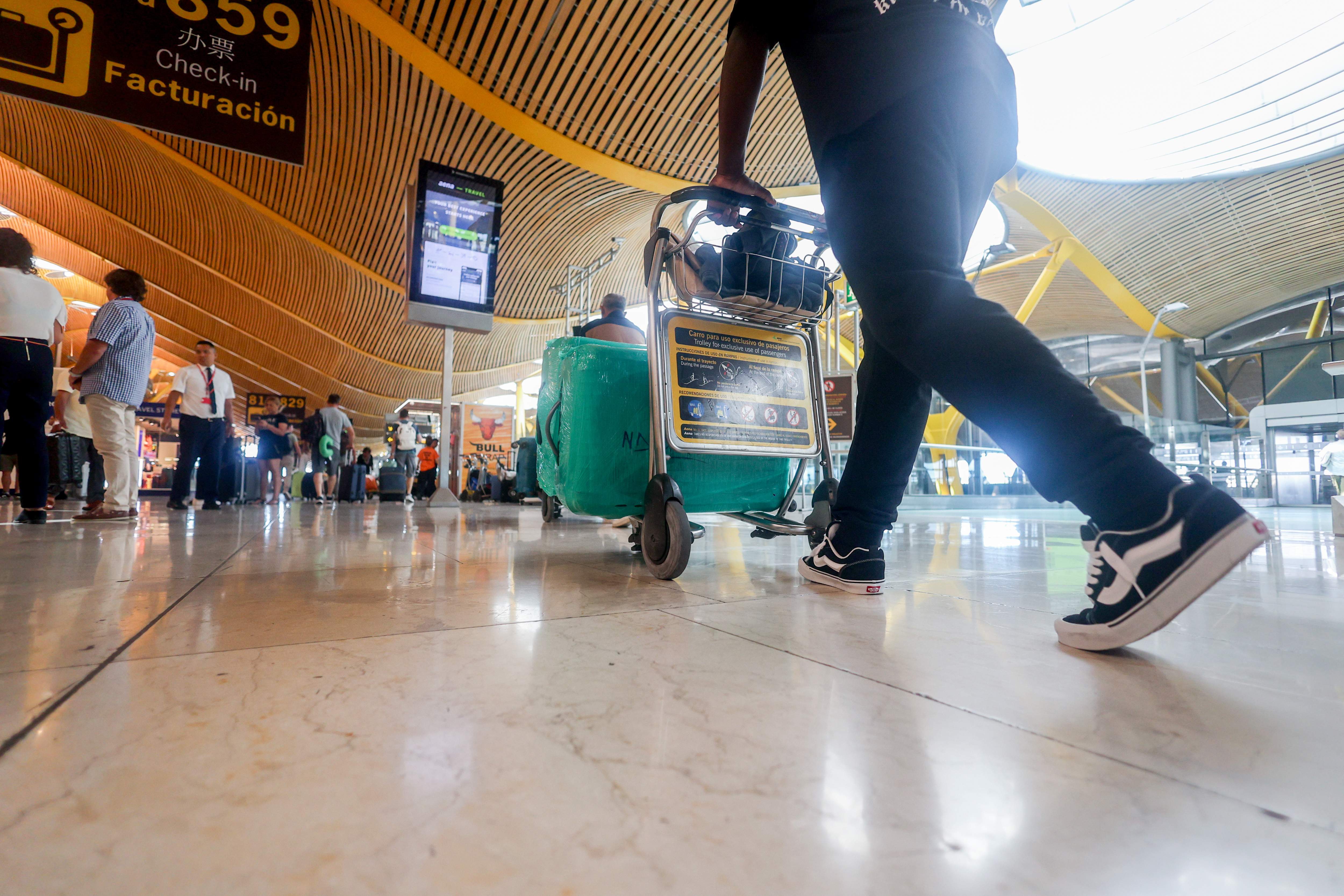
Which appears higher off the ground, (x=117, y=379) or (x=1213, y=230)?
(x=1213, y=230)

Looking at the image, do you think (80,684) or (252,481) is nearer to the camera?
(80,684)

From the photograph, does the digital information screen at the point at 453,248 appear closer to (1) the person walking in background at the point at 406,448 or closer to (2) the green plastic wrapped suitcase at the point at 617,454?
(1) the person walking in background at the point at 406,448

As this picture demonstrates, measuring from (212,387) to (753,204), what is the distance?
19.6ft

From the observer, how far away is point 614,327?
10.7ft

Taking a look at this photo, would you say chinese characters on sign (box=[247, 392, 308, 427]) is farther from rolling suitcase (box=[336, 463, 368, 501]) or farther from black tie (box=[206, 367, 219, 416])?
black tie (box=[206, 367, 219, 416])

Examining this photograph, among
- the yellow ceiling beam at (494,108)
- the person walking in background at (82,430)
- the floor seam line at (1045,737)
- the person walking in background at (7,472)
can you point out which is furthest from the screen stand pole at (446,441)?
the floor seam line at (1045,737)

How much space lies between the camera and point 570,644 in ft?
3.31

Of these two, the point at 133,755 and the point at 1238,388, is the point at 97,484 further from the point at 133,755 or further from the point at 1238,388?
the point at 1238,388

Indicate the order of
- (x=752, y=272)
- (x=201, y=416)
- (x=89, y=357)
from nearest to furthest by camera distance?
(x=752, y=272)
(x=89, y=357)
(x=201, y=416)

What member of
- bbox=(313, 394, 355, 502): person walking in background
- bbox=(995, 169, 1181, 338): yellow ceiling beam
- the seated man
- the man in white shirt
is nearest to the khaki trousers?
the man in white shirt

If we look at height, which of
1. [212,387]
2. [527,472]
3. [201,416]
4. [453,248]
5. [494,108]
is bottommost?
[527,472]

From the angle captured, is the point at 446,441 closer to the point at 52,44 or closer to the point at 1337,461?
the point at 52,44

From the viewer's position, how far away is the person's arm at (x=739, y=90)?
1.47 m

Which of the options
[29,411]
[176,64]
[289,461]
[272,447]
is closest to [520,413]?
[289,461]
